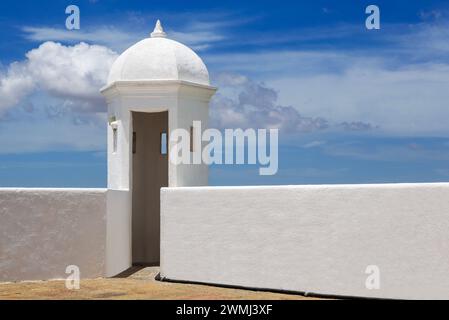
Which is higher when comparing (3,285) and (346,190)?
(346,190)

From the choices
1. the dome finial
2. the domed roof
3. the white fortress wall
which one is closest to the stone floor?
the white fortress wall

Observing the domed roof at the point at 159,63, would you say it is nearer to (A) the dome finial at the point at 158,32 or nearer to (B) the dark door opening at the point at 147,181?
(A) the dome finial at the point at 158,32

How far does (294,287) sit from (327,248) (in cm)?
95

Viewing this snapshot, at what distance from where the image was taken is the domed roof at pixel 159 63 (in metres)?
14.8

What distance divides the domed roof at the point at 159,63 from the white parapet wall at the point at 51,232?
3.29 meters

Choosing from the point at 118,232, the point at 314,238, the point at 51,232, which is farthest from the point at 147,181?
the point at 314,238

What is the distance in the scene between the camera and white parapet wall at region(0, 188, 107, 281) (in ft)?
39.8

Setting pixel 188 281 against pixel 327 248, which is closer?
pixel 327 248

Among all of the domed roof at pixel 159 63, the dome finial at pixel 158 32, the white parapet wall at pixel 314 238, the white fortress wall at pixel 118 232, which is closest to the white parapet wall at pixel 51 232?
the white fortress wall at pixel 118 232

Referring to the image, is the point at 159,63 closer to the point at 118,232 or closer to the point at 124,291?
the point at 118,232

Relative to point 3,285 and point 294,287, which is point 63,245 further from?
point 294,287

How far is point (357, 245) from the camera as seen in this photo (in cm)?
1037

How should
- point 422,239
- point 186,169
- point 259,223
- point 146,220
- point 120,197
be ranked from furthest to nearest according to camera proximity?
point 146,220 < point 186,169 < point 120,197 < point 259,223 < point 422,239

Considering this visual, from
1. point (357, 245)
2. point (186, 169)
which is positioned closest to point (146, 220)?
point (186, 169)
